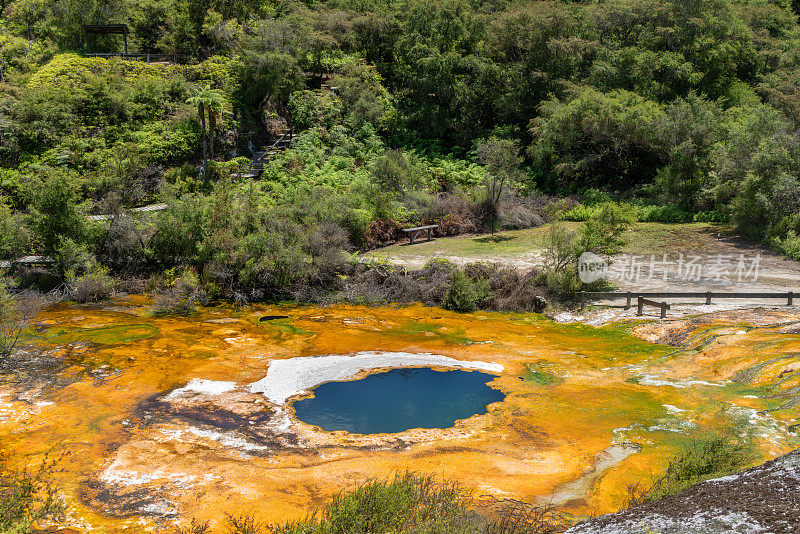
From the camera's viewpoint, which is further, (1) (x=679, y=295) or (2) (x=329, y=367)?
(1) (x=679, y=295)

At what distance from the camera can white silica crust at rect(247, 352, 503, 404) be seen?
1303cm

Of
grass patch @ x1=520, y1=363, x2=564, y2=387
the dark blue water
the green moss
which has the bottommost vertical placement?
the dark blue water

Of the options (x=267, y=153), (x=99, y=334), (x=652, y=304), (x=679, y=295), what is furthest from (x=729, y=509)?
(x=267, y=153)

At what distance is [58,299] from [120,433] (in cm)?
1028

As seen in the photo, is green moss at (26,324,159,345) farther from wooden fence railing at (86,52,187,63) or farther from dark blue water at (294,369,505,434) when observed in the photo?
wooden fence railing at (86,52,187,63)

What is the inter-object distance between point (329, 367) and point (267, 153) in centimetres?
1798

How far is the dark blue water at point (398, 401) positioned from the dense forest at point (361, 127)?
6497 mm

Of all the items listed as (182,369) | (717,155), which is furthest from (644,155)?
(182,369)

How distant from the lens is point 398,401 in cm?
1282

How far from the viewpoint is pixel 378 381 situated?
13680mm

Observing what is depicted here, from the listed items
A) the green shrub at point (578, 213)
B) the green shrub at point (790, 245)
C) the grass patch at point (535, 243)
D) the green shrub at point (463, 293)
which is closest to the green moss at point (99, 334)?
the grass patch at point (535, 243)

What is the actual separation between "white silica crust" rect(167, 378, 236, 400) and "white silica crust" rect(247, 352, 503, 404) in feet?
1.82

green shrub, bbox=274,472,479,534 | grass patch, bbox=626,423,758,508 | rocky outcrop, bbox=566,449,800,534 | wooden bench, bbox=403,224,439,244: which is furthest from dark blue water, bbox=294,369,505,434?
wooden bench, bbox=403,224,439,244

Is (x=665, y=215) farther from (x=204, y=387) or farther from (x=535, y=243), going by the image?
(x=204, y=387)
